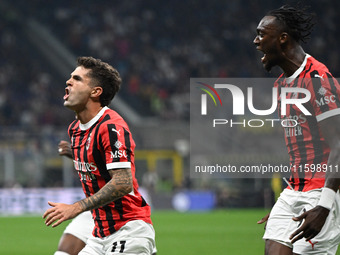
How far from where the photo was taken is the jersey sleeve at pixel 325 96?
4531 millimetres

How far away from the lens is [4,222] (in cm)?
1953

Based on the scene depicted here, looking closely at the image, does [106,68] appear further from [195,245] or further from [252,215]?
[252,215]

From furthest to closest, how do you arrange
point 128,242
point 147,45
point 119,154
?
point 147,45
point 128,242
point 119,154

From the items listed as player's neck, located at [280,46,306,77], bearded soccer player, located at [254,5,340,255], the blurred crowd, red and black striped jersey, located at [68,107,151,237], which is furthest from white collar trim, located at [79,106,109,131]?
the blurred crowd

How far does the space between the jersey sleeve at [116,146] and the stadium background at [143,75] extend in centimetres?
1578

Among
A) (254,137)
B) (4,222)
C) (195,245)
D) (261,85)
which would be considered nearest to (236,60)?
(261,85)

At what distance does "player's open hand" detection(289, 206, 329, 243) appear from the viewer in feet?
14.2

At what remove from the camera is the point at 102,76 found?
5203 millimetres

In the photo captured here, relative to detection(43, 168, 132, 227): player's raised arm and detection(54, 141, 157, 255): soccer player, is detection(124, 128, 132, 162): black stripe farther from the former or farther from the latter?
detection(54, 141, 157, 255): soccer player

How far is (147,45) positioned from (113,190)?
27.3 m

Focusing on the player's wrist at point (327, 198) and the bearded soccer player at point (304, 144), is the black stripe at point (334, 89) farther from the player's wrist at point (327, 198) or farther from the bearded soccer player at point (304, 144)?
the player's wrist at point (327, 198)

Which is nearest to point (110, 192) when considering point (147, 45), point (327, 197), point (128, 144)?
point (128, 144)

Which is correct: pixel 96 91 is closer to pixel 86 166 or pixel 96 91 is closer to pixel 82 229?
pixel 86 166

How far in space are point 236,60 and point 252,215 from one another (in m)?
10.4
